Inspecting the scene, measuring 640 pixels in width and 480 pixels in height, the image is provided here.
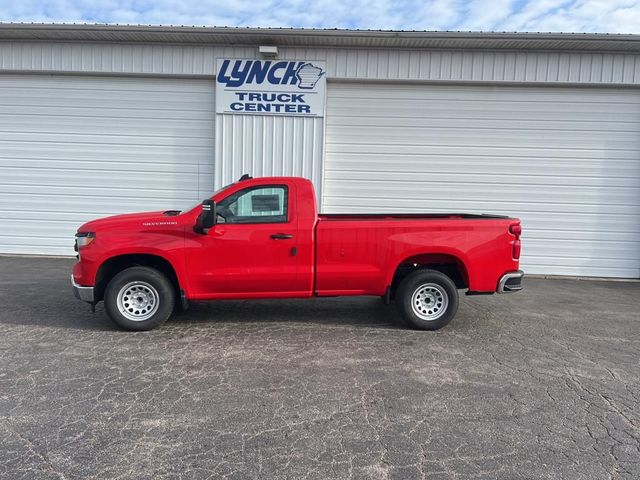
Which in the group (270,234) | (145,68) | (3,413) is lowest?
(3,413)

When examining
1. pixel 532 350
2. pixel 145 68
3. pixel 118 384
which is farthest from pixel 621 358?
pixel 145 68

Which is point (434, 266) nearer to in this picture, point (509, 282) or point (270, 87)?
point (509, 282)

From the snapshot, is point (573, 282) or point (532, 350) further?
point (573, 282)

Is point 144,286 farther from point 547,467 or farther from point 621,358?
point 621,358

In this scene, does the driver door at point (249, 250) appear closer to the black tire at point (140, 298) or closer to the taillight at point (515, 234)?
the black tire at point (140, 298)

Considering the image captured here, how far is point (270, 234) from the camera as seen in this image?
577cm

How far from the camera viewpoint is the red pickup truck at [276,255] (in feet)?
18.7

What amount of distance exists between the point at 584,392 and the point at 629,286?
22.5 ft

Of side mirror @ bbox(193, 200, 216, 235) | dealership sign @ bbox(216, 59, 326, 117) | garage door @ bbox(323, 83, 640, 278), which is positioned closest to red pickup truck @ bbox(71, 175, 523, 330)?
side mirror @ bbox(193, 200, 216, 235)

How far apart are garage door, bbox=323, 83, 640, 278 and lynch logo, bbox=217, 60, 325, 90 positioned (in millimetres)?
615

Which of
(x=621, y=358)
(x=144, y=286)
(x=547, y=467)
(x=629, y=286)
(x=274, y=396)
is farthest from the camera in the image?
(x=629, y=286)

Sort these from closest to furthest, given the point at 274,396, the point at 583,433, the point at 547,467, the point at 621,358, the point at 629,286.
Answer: the point at 547,467 → the point at 583,433 → the point at 274,396 → the point at 621,358 → the point at 629,286

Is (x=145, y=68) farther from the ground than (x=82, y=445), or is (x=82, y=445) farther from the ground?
(x=145, y=68)

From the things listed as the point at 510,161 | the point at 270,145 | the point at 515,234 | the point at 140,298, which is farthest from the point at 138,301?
the point at 510,161
